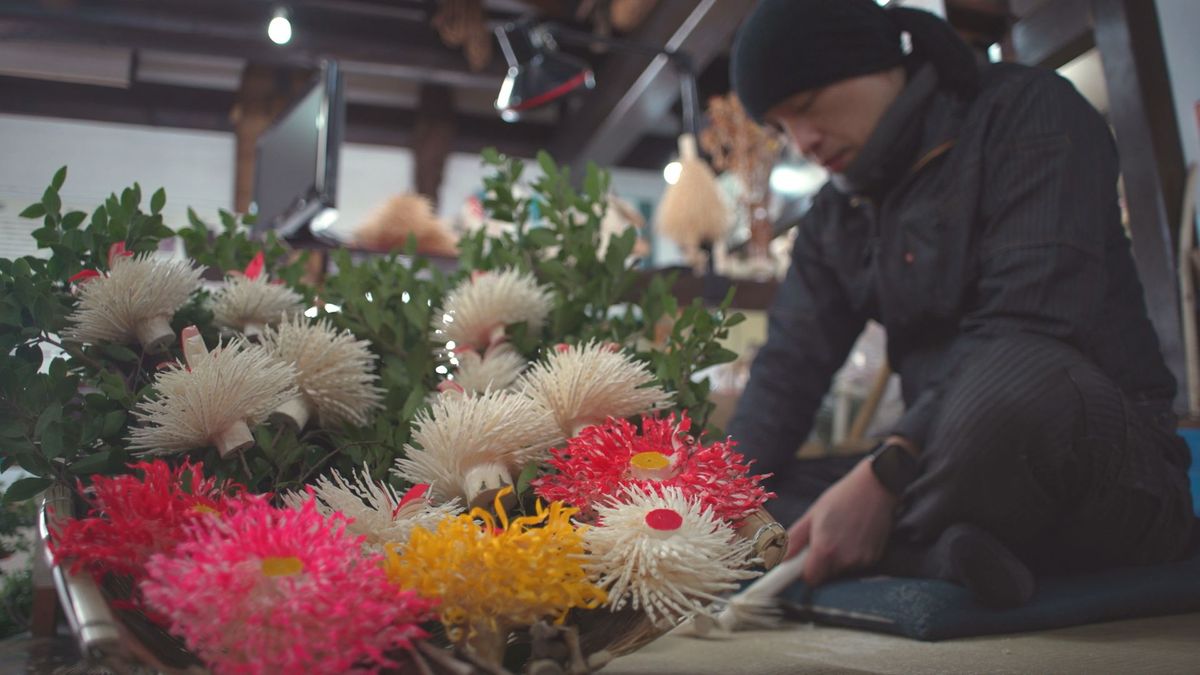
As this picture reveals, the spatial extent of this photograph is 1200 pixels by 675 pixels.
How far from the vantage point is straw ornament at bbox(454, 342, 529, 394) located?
546 mm

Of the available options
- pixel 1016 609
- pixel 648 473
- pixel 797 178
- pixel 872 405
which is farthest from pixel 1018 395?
pixel 797 178

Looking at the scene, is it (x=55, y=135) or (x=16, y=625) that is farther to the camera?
(x=55, y=135)

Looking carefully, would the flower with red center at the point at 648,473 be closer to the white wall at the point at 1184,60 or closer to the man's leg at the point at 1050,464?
the man's leg at the point at 1050,464

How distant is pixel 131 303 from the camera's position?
0.50 metres

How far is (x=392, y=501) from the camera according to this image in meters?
0.42

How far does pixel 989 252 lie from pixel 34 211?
86 cm

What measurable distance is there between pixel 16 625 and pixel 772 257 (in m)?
2.47

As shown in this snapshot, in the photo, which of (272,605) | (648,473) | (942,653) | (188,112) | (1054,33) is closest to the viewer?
(272,605)

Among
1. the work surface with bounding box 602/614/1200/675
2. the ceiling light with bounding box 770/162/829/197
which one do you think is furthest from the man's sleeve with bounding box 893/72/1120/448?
the ceiling light with bounding box 770/162/829/197

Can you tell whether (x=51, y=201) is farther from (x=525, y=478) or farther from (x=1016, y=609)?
(x=1016, y=609)

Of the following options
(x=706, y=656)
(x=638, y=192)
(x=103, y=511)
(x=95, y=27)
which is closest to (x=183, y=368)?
(x=103, y=511)

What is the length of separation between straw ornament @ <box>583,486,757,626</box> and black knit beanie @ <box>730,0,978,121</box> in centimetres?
76

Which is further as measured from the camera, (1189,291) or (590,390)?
(1189,291)

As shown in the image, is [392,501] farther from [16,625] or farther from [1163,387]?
[1163,387]
